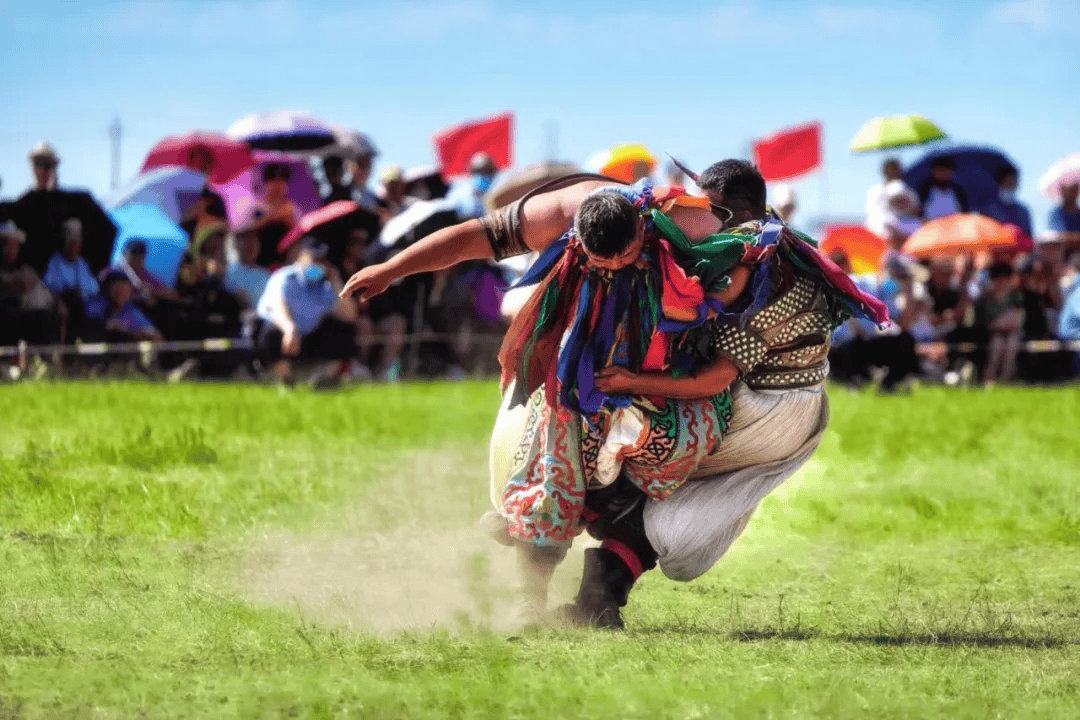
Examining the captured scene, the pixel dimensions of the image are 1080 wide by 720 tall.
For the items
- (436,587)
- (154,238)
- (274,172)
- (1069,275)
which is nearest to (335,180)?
(274,172)

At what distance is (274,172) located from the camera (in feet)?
50.0

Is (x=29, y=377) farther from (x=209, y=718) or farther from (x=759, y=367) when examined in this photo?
(x=209, y=718)

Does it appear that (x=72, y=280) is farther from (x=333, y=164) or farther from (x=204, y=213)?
(x=333, y=164)

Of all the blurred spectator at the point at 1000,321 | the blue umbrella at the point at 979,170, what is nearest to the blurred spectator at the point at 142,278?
the blurred spectator at the point at 1000,321

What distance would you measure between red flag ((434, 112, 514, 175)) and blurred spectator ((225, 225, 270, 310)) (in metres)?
2.82

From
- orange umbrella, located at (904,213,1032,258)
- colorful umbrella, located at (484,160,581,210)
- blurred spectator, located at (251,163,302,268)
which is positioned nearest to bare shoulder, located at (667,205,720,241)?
colorful umbrella, located at (484,160,581,210)

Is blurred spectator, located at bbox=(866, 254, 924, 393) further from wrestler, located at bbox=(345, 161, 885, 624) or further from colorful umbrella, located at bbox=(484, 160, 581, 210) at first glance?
wrestler, located at bbox=(345, 161, 885, 624)

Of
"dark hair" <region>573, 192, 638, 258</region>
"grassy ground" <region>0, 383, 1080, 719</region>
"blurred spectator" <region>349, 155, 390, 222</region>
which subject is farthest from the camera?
"blurred spectator" <region>349, 155, 390, 222</region>

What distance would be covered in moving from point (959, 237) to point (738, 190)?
11.0 metres

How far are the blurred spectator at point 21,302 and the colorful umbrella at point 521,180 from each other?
11.2 ft

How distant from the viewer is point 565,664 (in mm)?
4664

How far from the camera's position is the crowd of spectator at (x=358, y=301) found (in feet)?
45.1

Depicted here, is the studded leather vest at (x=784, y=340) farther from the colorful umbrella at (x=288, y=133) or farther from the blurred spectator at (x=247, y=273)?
the colorful umbrella at (x=288, y=133)

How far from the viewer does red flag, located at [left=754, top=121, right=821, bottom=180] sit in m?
18.8
